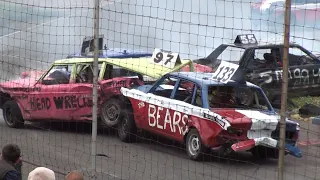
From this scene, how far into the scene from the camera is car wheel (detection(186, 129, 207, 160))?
9750mm

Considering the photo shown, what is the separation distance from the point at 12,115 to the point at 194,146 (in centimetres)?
348

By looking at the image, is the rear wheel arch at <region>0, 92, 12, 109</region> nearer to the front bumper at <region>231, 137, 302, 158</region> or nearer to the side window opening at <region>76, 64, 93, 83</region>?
the side window opening at <region>76, 64, 93, 83</region>

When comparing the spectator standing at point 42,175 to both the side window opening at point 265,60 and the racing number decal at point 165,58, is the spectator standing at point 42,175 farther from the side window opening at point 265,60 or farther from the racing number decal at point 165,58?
the side window opening at point 265,60

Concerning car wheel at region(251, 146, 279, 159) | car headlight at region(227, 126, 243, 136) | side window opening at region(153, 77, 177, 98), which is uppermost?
side window opening at region(153, 77, 177, 98)

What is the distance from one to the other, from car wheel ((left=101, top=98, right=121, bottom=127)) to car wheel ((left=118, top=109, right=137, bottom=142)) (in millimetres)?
117

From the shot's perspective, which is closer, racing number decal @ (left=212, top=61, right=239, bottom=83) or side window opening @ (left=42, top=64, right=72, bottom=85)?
racing number decal @ (left=212, top=61, right=239, bottom=83)

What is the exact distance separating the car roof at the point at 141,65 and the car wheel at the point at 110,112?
1.90 ft

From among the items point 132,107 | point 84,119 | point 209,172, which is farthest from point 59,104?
point 209,172

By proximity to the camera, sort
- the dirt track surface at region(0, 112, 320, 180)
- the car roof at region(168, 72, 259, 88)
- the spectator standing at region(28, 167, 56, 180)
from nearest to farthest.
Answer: the spectator standing at region(28, 167, 56, 180) < the dirt track surface at region(0, 112, 320, 180) < the car roof at region(168, 72, 259, 88)

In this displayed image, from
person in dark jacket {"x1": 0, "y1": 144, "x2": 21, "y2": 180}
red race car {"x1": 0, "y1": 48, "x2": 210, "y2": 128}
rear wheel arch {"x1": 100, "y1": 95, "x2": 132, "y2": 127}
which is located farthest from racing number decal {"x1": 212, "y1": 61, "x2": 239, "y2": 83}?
person in dark jacket {"x1": 0, "y1": 144, "x2": 21, "y2": 180}

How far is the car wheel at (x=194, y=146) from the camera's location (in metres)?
9.75

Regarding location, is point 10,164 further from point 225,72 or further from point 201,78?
point 201,78

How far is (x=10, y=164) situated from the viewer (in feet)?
20.2

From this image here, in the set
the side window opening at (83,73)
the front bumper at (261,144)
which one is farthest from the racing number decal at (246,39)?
the front bumper at (261,144)
